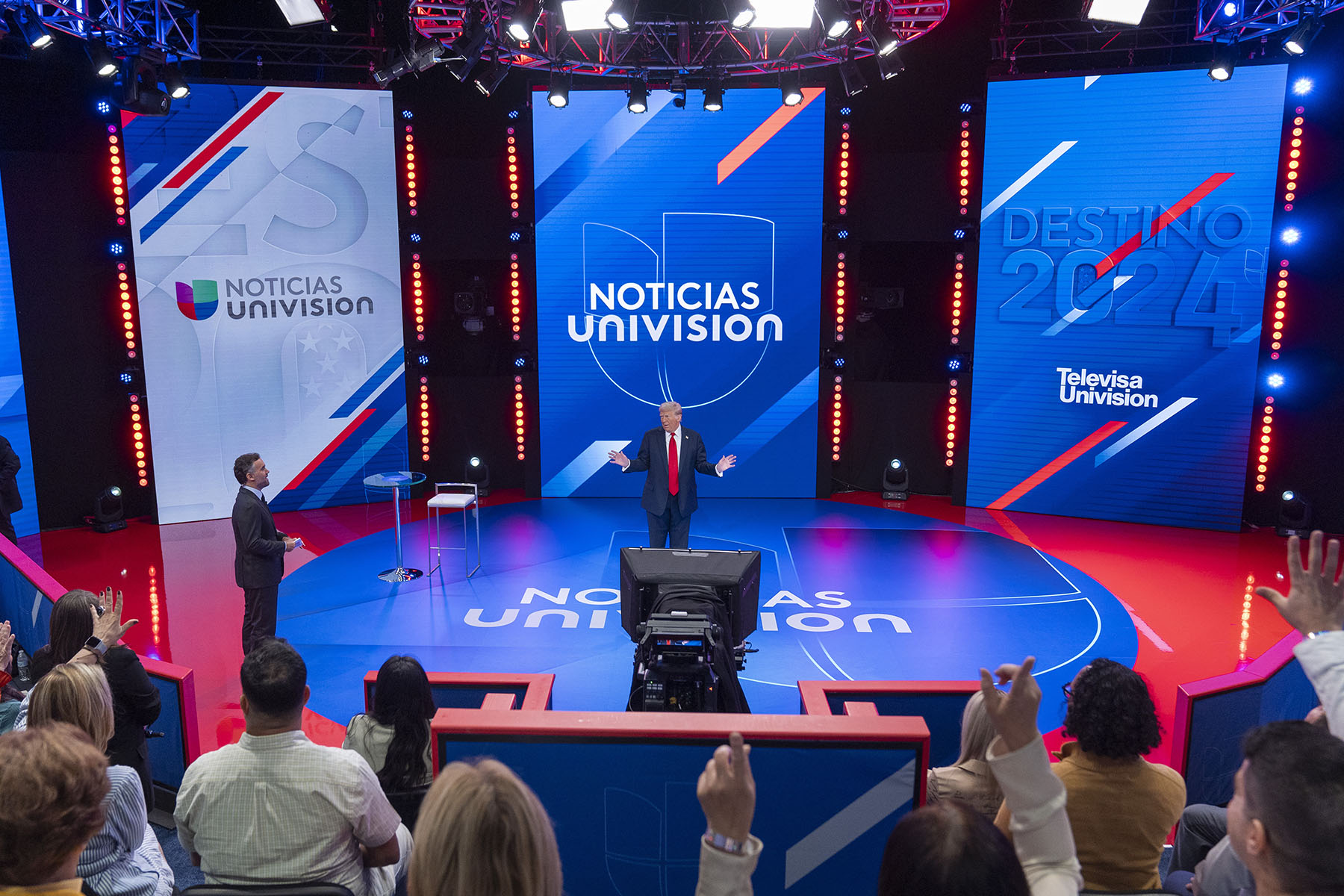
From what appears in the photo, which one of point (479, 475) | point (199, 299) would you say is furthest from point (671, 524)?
point (199, 299)

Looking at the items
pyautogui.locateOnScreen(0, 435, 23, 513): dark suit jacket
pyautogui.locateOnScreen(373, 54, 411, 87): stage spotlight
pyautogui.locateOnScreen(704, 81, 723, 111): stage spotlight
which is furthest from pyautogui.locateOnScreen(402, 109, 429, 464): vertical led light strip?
pyautogui.locateOnScreen(0, 435, 23, 513): dark suit jacket

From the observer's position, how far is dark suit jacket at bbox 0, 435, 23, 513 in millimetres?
7957

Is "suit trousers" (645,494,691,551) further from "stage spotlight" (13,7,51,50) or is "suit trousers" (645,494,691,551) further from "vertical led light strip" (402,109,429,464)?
"stage spotlight" (13,7,51,50)

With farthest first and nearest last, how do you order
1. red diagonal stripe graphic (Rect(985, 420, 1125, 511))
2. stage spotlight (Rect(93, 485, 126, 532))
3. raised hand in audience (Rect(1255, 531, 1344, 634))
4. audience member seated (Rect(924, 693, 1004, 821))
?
red diagonal stripe graphic (Rect(985, 420, 1125, 511))
stage spotlight (Rect(93, 485, 126, 532))
audience member seated (Rect(924, 693, 1004, 821))
raised hand in audience (Rect(1255, 531, 1344, 634))

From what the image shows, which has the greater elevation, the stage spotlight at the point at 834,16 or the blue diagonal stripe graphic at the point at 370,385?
the stage spotlight at the point at 834,16

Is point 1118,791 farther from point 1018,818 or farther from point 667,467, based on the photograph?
point 667,467

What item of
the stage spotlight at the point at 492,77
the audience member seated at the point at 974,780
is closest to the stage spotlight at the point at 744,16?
the stage spotlight at the point at 492,77

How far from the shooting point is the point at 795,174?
409 inches

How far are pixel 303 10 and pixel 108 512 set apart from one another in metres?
4.85

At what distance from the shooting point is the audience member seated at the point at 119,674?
3812 mm

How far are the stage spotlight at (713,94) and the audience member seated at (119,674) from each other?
689 cm

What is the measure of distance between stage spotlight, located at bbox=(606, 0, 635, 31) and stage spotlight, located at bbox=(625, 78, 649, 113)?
85.9 inches

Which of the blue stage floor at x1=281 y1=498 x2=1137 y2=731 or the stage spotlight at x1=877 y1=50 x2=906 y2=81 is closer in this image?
the blue stage floor at x1=281 y1=498 x2=1137 y2=731

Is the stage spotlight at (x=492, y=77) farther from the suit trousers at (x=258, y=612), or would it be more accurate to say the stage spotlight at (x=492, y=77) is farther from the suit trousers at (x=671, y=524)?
the suit trousers at (x=258, y=612)
